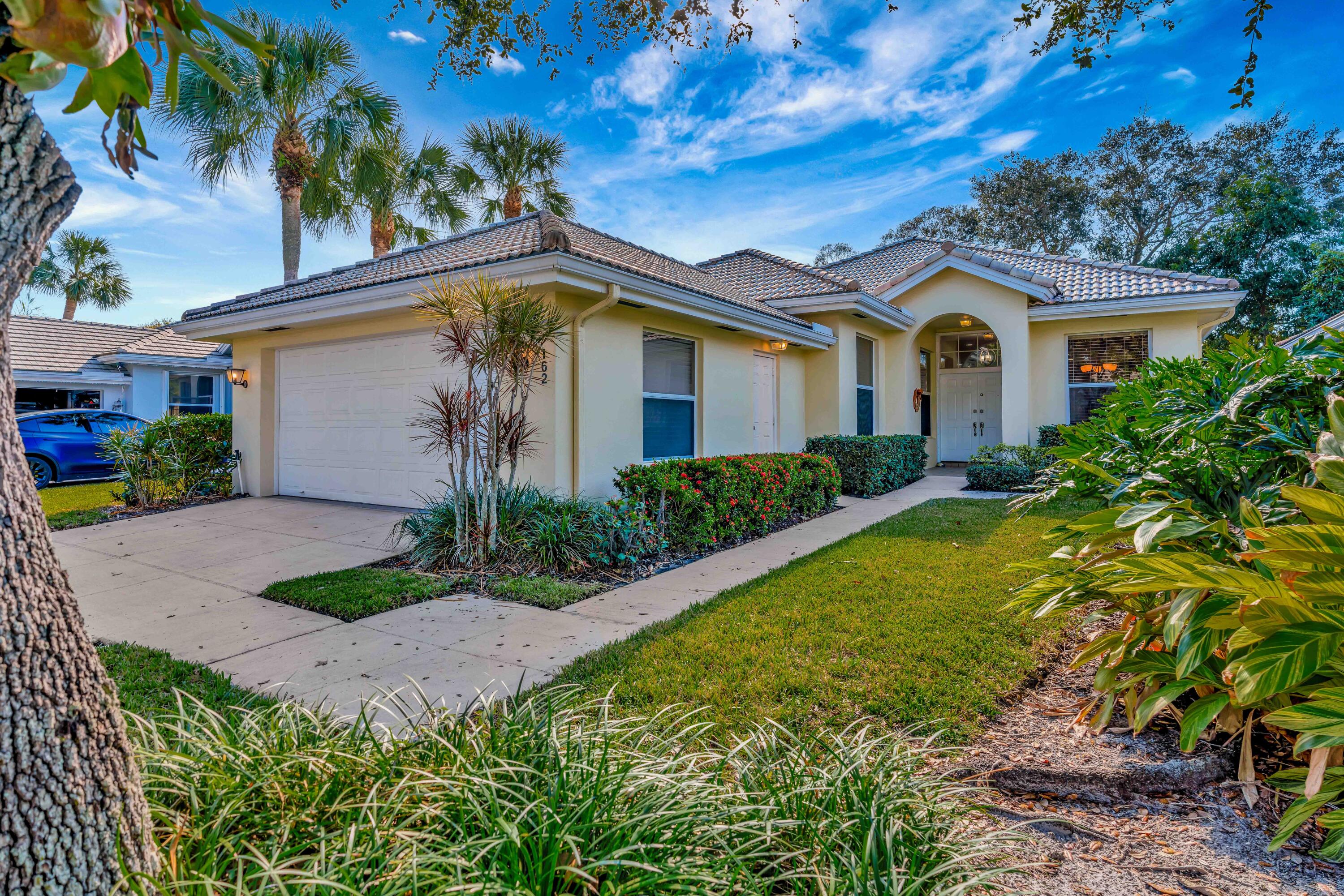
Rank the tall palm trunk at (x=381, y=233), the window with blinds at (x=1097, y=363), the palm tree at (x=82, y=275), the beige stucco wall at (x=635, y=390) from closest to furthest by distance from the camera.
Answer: the beige stucco wall at (x=635, y=390), the window with blinds at (x=1097, y=363), the tall palm trunk at (x=381, y=233), the palm tree at (x=82, y=275)

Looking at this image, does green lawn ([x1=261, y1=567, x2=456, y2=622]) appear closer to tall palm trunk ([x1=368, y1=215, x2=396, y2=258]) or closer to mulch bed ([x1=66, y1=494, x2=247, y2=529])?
mulch bed ([x1=66, y1=494, x2=247, y2=529])

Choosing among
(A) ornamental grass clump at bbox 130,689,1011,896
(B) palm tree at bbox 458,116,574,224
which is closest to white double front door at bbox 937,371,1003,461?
(B) palm tree at bbox 458,116,574,224

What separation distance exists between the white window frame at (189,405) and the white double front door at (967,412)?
19.8m

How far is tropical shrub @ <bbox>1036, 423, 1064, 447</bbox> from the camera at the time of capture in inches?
505

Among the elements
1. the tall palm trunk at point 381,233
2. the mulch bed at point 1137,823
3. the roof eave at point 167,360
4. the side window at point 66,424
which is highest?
the tall palm trunk at point 381,233

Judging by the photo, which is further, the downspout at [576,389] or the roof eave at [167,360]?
the roof eave at [167,360]

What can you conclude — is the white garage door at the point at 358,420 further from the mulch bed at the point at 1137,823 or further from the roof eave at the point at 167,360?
the roof eave at the point at 167,360

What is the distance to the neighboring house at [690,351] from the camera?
25.2 ft

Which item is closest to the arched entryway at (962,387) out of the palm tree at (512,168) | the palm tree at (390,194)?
the palm tree at (512,168)

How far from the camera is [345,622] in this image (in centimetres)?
480

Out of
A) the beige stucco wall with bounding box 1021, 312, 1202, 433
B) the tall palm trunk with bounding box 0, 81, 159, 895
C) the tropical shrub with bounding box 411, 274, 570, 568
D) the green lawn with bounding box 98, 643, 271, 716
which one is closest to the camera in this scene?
the tall palm trunk with bounding box 0, 81, 159, 895

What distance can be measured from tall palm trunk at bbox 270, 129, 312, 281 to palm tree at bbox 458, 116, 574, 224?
405cm

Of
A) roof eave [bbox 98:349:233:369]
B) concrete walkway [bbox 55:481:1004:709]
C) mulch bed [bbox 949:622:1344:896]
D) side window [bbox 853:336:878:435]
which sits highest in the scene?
roof eave [bbox 98:349:233:369]

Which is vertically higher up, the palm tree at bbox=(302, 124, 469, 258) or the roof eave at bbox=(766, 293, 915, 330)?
the palm tree at bbox=(302, 124, 469, 258)
